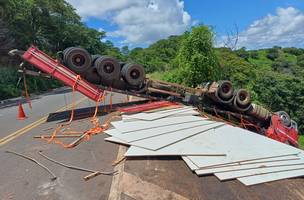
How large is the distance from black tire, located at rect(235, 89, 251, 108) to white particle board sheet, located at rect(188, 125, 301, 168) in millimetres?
5603

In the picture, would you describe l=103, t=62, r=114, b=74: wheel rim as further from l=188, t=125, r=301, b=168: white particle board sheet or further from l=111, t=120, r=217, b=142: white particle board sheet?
l=188, t=125, r=301, b=168: white particle board sheet

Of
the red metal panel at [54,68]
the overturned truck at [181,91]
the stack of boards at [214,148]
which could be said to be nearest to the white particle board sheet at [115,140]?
the stack of boards at [214,148]

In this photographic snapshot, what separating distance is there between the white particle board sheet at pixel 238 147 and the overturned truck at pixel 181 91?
528 cm

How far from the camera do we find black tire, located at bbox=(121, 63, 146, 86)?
1235 centimetres

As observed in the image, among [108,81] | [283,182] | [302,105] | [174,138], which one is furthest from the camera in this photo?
[302,105]

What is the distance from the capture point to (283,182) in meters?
4.42

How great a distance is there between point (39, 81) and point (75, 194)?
91.3 feet

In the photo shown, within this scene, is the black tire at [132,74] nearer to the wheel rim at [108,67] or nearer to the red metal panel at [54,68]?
the wheel rim at [108,67]

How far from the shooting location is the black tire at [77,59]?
444 inches

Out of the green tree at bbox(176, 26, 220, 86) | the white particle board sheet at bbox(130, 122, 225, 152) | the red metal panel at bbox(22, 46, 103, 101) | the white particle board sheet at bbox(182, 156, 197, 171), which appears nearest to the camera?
the white particle board sheet at bbox(182, 156, 197, 171)

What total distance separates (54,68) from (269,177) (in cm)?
820

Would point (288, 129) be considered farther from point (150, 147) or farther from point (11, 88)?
point (11, 88)

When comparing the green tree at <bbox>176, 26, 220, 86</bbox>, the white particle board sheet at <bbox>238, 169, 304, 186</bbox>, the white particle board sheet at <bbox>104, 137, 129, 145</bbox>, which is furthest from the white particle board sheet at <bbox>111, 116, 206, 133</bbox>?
the green tree at <bbox>176, 26, 220, 86</bbox>

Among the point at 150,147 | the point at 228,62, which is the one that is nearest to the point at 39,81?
the point at 228,62
